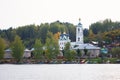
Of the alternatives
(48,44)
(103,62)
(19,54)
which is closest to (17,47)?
(19,54)

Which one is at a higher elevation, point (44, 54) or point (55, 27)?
point (55, 27)

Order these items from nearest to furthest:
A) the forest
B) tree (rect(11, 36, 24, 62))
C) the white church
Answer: tree (rect(11, 36, 24, 62))
the white church
the forest

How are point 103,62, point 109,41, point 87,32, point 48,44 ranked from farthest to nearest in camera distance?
point 87,32
point 109,41
point 48,44
point 103,62

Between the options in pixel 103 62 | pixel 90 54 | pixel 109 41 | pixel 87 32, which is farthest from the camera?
pixel 87 32

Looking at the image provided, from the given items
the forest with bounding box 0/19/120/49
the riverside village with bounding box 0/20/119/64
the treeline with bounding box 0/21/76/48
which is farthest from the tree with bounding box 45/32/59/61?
the treeline with bounding box 0/21/76/48

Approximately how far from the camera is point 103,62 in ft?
372

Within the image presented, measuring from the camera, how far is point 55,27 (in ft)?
632

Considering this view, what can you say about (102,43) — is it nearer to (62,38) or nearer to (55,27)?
(62,38)

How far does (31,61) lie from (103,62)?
15496 millimetres

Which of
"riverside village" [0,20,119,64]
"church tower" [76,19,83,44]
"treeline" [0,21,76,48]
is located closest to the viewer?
"riverside village" [0,20,119,64]

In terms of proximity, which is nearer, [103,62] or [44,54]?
[103,62]

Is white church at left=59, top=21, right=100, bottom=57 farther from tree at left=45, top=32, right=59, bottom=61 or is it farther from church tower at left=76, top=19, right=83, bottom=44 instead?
tree at left=45, top=32, right=59, bottom=61

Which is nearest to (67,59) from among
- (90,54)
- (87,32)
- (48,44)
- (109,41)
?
(48,44)

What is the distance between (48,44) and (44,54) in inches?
→ 129
